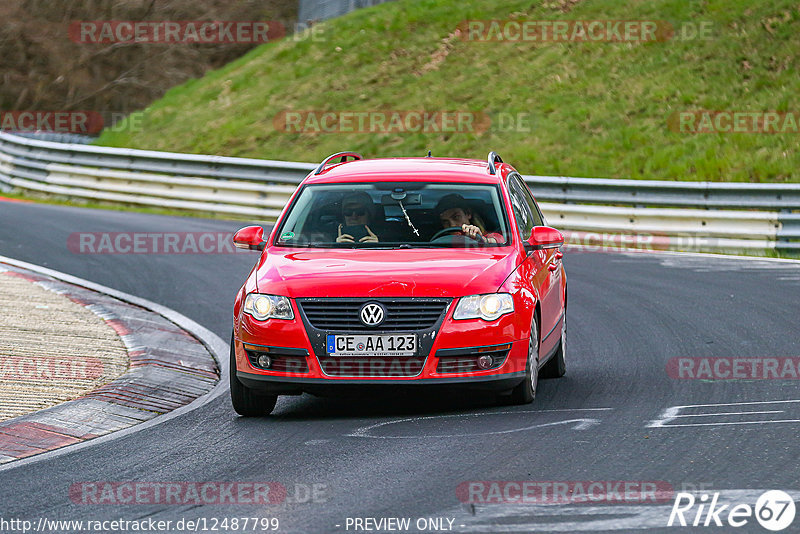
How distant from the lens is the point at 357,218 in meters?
9.39

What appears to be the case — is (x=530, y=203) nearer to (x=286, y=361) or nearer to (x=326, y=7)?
(x=286, y=361)

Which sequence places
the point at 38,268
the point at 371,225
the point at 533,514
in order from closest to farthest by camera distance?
the point at 533,514 < the point at 371,225 < the point at 38,268

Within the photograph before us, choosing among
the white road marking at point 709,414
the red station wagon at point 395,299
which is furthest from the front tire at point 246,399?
the white road marking at point 709,414

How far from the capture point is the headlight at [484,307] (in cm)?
826

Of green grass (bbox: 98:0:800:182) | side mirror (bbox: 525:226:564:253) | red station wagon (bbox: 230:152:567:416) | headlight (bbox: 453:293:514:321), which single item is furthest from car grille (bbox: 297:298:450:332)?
green grass (bbox: 98:0:800:182)

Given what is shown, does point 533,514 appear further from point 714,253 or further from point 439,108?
point 439,108

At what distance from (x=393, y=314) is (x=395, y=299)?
0.09 meters

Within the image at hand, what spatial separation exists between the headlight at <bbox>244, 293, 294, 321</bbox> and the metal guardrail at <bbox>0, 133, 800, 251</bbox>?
38.6 feet

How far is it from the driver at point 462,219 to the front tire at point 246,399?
178 cm

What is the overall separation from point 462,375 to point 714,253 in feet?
38.3

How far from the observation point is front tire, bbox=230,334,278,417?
868 centimetres

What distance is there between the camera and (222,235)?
20.0m

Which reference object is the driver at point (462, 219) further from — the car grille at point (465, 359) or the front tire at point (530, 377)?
the car grille at point (465, 359)

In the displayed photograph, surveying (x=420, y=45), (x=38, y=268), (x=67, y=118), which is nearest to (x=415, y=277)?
(x=38, y=268)
